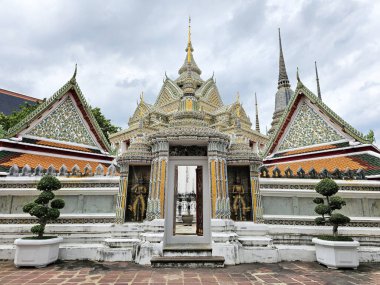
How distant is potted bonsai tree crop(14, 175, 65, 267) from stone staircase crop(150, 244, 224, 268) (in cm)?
236

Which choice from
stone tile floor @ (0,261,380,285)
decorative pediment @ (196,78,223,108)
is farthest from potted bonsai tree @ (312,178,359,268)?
decorative pediment @ (196,78,223,108)

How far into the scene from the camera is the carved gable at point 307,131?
998cm

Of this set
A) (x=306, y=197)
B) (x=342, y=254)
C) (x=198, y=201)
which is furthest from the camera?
(x=198, y=201)

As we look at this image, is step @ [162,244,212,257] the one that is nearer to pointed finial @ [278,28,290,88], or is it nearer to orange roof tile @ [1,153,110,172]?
orange roof tile @ [1,153,110,172]

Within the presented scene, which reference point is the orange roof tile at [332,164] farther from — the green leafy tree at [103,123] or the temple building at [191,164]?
the green leafy tree at [103,123]

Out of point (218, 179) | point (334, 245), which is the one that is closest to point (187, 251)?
point (218, 179)

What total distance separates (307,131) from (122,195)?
26.6ft


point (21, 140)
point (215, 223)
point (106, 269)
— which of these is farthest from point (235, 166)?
point (21, 140)

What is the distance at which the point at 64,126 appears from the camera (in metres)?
11.1

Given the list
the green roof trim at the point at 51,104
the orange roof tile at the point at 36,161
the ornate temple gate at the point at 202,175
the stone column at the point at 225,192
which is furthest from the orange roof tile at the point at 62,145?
the stone column at the point at 225,192

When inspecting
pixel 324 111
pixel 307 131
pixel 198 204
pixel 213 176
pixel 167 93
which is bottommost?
pixel 198 204

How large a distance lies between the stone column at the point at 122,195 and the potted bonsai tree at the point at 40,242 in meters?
1.38

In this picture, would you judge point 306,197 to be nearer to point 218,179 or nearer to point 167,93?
point 218,179

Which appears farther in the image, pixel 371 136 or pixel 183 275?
pixel 371 136
